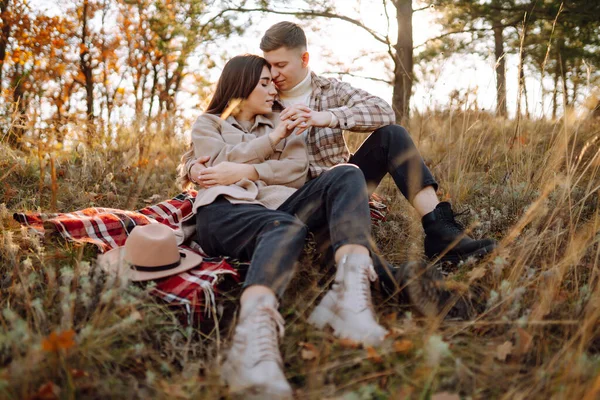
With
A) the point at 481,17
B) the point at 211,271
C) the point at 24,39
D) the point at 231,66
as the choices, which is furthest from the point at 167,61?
the point at 211,271

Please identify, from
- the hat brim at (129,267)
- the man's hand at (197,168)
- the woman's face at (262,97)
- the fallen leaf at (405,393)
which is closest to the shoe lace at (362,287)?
the fallen leaf at (405,393)

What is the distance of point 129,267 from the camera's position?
193 centimetres

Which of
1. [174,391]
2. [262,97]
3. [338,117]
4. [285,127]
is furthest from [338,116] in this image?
[174,391]

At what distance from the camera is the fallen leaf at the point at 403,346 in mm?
1587

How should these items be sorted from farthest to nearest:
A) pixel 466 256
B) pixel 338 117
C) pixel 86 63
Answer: pixel 86 63 → pixel 338 117 → pixel 466 256

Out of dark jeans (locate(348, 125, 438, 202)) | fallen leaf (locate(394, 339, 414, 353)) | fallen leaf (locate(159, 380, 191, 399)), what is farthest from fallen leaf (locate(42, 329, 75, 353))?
dark jeans (locate(348, 125, 438, 202))

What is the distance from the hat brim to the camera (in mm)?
1899

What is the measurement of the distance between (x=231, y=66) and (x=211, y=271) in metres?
1.22

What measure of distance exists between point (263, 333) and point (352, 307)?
1.20ft

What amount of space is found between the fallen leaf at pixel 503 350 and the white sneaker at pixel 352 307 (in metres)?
0.39

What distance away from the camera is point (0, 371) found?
1.33m

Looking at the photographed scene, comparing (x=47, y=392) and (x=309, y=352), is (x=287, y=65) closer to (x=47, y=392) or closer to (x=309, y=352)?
(x=309, y=352)

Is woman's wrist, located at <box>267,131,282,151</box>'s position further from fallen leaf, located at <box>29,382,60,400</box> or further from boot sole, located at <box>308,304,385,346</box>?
fallen leaf, located at <box>29,382,60,400</box>

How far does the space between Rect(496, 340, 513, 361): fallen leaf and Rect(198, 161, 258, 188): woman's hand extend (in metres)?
1.39
